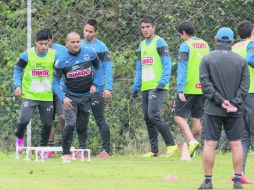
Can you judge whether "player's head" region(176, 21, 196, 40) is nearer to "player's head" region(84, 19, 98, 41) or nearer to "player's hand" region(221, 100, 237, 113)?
"player's head" region(84, 19, 98, 41)

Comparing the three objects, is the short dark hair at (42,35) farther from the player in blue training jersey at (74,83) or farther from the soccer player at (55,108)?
the player in blue training jersey at (74,83)

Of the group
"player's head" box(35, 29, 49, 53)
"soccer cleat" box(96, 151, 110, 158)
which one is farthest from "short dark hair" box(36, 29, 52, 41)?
"soccer cleat" box(96, 151, 110, 158)

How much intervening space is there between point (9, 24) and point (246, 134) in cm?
693

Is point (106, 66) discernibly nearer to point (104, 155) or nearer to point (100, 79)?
point (100, 79)

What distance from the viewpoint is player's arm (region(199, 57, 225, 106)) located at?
33.7 feet

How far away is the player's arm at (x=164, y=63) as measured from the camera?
14.6 m

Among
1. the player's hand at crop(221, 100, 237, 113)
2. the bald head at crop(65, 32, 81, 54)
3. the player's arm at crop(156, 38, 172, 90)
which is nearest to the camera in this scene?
the player's hand at crop(221, 100, 237, 113)

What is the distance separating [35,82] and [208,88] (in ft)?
16.8

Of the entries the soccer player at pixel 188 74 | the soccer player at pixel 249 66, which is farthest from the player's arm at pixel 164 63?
the soccer player at pixel 249 66

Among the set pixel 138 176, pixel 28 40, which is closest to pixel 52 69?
pixel 28 40

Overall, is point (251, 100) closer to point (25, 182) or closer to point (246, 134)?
point (246, 134)

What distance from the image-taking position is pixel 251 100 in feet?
37.6

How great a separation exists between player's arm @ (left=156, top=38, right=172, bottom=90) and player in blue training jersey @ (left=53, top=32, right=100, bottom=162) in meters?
1.13

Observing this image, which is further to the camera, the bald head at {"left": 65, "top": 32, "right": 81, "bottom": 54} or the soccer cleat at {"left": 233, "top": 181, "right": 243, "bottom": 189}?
the bald head at {"left": 65, "top": 32, "right": 81, "bottom": 54}
